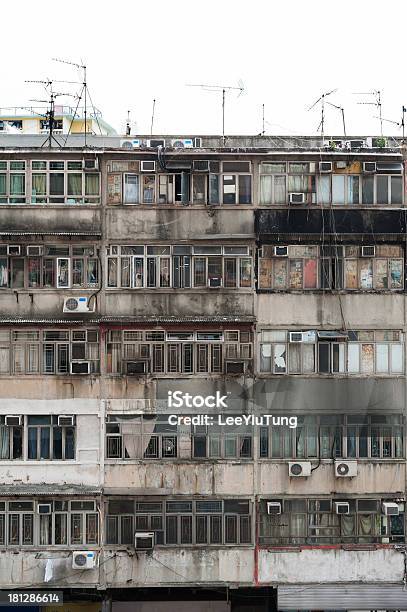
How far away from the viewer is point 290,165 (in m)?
16.5

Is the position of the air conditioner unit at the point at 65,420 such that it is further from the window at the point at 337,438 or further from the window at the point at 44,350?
the window at the point at 337,438

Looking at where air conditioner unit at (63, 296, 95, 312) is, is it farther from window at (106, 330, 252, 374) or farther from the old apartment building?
window at (106, 330, 252, 374)

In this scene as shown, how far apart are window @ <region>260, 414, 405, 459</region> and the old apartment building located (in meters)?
0.04

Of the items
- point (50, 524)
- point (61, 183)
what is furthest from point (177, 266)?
point (50, 524)

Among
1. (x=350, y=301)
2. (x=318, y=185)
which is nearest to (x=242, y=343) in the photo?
(x=350, y=301)

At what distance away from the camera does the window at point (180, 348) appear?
53.8 ft

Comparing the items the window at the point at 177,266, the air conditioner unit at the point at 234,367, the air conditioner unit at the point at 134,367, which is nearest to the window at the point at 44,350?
the air conditioner unit at the point at 134,367

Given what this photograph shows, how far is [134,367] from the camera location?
1628 cm

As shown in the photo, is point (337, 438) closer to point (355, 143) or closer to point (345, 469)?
point (345, 469)

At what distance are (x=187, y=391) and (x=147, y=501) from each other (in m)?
2.53

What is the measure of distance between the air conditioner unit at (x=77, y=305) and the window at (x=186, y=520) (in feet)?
13.8

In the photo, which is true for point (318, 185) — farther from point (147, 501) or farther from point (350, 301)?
point (147, 501)

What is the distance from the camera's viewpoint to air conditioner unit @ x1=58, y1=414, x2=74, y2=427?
16.2m

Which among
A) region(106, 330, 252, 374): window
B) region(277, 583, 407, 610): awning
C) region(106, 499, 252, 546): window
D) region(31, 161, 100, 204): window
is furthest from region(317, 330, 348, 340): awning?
region(31, 161, 100, 204): window
